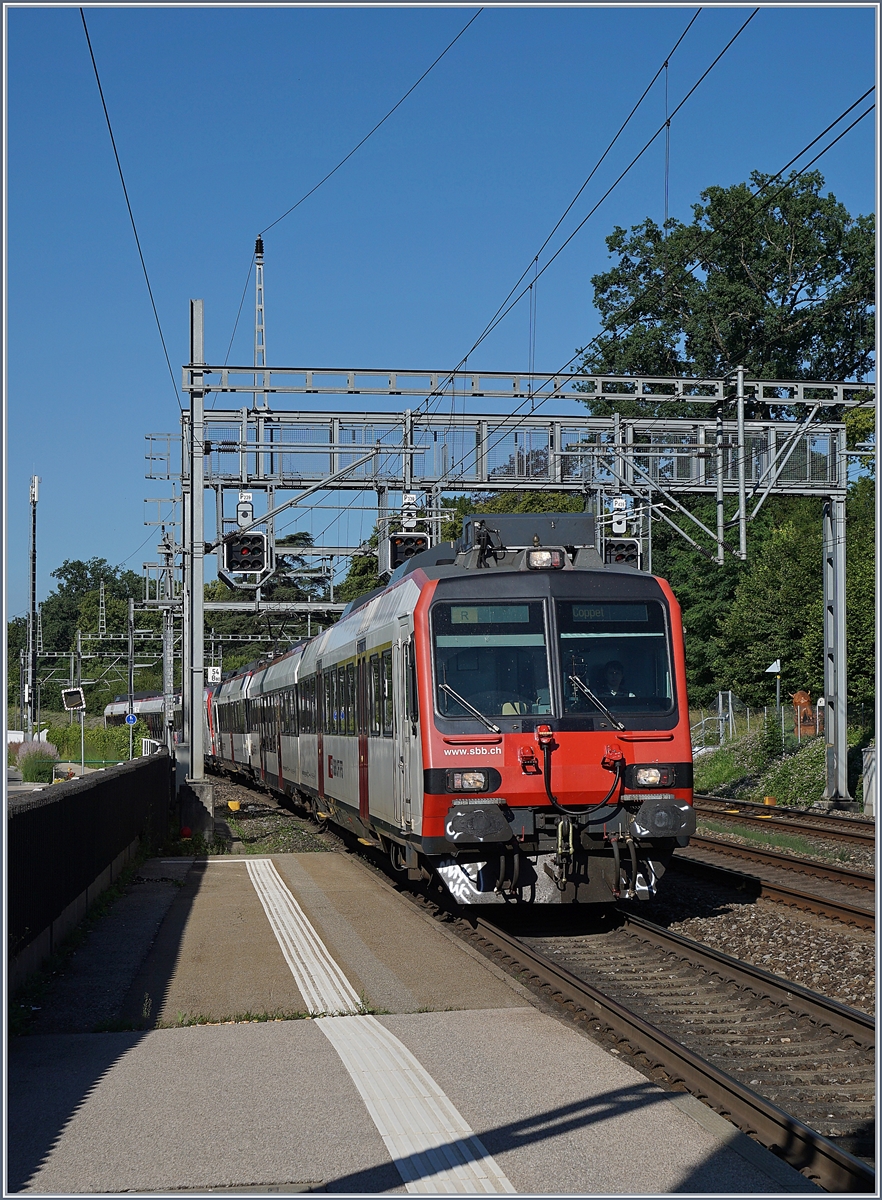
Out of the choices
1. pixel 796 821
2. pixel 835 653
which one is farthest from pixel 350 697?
pixel 835 653

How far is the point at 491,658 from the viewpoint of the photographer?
1143cm

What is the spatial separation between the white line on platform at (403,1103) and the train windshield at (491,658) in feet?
8.14

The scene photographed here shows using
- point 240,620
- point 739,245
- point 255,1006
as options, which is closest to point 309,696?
point 255,1006

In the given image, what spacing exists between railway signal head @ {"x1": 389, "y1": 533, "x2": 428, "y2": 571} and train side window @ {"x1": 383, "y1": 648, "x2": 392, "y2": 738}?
797 centimetres

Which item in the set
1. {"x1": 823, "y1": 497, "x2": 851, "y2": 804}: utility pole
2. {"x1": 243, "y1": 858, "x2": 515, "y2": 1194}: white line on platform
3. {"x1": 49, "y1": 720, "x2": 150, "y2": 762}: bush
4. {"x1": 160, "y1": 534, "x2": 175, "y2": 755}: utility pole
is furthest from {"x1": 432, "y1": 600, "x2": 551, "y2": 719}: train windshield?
{"x1": 160, "y1": 534, "x2": 175, "y2": 755}: utility pole

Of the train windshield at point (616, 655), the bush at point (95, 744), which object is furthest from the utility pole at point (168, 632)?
Result: the train windshield at point (616, 655)

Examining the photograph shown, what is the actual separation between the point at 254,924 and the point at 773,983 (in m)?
5.38

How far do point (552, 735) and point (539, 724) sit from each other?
0.55 ft

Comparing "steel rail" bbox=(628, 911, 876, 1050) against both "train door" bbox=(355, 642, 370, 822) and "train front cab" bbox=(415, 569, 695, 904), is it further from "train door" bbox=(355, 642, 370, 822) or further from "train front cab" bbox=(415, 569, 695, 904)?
"train door" bbox=(355, 642, 370, 822)

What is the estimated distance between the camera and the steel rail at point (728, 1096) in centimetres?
550

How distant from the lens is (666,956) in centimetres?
1041

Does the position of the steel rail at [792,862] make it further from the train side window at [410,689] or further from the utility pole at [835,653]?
the utility pole at [835,653]

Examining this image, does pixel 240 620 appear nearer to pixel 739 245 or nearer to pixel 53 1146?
pixel 739 245

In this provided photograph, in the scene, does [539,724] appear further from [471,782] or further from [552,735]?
[471,782]
